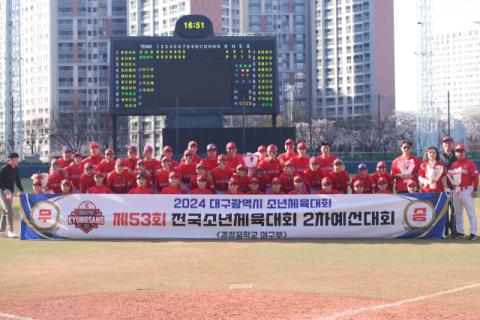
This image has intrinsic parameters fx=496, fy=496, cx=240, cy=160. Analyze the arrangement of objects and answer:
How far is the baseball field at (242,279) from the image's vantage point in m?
5.23

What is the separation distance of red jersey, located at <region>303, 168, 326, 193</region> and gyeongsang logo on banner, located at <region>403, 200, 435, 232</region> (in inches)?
73.1

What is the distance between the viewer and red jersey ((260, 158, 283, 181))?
11398 millimetres

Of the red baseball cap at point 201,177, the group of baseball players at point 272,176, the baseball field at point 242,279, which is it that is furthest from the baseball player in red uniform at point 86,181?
the red baseball cap at point 201,177

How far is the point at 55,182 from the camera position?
11133mm

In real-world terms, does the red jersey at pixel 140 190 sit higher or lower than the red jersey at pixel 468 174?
lower

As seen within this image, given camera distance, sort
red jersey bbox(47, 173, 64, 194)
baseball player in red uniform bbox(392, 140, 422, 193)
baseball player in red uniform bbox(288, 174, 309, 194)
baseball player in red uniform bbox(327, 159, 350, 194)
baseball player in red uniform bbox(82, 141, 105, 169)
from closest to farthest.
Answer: baseball player in red uniform bbox(288, 174, 309, 194), baseball player in red uniform bbox(392, 140, 422, 193), baseball player in red uniform bbox(327, 159, 350, 194), red jersey bbox(47, 173, 64, 194), baseball player in red uniform bbox(82, 141, 105, 169)

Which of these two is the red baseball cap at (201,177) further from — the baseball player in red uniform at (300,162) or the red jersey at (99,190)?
the baseball player in red uniform at (300,162)

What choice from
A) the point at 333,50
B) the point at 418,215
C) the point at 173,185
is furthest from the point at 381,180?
the point at 333,50

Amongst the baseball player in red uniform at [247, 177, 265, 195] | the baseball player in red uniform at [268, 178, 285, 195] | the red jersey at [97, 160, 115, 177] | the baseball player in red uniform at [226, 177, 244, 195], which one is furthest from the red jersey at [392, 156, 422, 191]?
the red jersey at [97, 160, 115, 177]

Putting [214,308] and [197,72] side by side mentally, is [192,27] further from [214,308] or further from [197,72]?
[214,308]

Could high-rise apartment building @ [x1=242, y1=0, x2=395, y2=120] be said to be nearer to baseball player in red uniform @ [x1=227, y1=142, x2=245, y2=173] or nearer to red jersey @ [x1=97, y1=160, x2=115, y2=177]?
baseball player in red uniform @ [x1=227, y1=142, x2=245, y2=173]

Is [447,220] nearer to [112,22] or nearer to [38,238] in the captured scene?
[38,238]

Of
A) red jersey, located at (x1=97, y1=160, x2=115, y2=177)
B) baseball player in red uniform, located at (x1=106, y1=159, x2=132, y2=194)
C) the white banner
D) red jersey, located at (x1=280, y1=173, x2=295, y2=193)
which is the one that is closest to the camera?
the white banner

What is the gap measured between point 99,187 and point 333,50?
9721 centimetres
